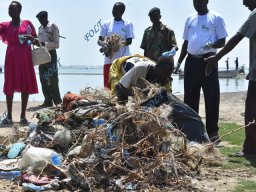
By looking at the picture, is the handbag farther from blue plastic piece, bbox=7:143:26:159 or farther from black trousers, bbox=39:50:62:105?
blue plastic piece, bbox=7:143:26:159

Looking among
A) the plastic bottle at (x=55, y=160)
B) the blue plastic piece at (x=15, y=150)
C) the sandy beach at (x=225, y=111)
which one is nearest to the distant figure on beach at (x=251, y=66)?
the plastic bottle at (x=55, y=160)

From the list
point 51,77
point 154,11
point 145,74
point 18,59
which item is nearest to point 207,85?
point 145,74

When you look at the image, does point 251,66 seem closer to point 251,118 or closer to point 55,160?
point 251,118

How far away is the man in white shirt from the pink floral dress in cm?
269

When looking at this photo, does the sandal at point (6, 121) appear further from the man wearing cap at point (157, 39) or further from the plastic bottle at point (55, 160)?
the plastic bottle at point (55, 160)

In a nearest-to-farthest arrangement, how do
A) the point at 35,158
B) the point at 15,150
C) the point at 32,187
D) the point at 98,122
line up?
1. the point at 32,187
2. the point at 35,158
3. the point at 98,122
4. the point at 15,150

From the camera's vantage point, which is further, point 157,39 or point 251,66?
Result: point 157,39

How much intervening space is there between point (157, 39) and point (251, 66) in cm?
270

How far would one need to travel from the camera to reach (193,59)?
6770 millimetres

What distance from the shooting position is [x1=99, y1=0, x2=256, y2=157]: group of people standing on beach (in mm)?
5430

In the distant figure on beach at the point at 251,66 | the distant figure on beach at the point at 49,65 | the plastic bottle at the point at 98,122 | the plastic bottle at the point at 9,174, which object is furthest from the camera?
the distant figure on beach at the point at 49,65

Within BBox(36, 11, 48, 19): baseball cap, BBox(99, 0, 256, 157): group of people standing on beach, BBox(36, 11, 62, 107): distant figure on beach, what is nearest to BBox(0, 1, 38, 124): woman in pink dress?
BBox(99, 0, 256, 157): group of people standing on beach

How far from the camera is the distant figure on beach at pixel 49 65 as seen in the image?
32.4 feet

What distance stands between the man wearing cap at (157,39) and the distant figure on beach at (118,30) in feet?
2.00
